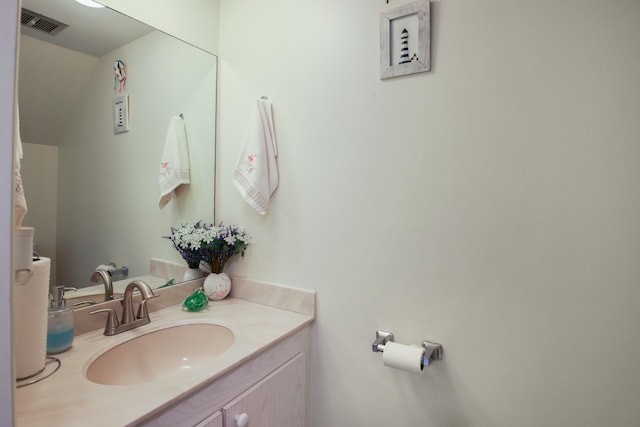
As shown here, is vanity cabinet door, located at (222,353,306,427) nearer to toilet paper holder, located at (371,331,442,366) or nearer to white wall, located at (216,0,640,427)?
white wall, located at (216,0,640,427)

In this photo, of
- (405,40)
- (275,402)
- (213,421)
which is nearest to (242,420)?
(213,421)

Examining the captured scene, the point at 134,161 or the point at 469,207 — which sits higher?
the point at 134,161

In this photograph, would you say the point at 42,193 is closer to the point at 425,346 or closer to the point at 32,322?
the point at 32,322

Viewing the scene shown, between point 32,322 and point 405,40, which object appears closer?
point 32,322

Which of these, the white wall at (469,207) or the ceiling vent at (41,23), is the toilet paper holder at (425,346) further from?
the ceiling vent at (41,23)

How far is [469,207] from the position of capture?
104 centimetres

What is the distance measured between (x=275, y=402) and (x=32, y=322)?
2.57 feet

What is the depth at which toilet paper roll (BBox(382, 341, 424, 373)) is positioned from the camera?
1021 millimetres

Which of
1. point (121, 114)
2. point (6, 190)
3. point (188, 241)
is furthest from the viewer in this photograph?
point (188, 241)

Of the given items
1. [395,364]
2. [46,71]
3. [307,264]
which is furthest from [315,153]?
[46,71]

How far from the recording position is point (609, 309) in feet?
2.85

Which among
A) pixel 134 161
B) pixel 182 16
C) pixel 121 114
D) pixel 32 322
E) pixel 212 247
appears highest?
pixel 182 16

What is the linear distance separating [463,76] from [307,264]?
36.1 inches

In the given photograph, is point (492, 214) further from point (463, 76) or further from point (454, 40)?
point (454, 40)
